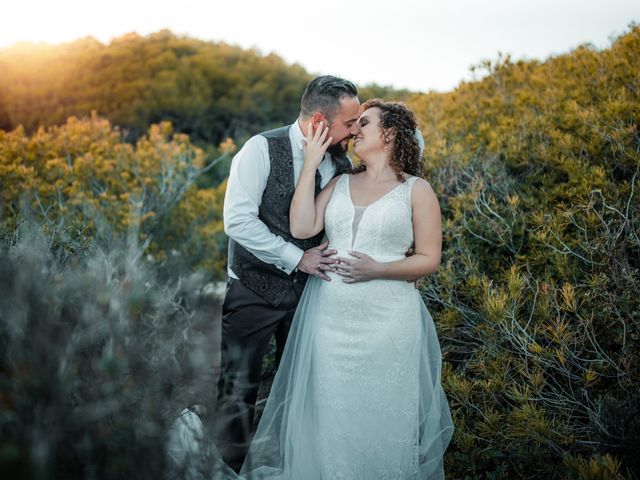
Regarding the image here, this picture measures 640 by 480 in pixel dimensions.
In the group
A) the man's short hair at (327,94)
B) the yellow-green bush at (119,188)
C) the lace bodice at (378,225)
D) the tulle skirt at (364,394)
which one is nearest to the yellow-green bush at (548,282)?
the tulle skirt at (364,394)

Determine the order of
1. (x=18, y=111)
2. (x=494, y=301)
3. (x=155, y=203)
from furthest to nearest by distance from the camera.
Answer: (x=18, y=111) < (x=155, y=203) < (x=494, y=301)

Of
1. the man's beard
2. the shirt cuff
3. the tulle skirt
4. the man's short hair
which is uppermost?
the man's short hair

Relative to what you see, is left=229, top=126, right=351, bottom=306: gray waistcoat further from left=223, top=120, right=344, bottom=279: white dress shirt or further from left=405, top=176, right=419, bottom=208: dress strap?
left=405, top=176, right=419, bottom=208: dress strap

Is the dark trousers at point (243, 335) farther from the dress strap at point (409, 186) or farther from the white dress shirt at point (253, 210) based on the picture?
the dress strap at point (409, 186)

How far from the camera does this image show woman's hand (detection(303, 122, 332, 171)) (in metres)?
3.03

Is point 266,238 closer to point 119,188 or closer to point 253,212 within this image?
point 253,212

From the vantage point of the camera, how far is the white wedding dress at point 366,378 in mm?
2857

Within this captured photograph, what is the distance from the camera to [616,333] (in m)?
3.28

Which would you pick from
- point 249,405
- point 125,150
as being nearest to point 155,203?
point 125,150

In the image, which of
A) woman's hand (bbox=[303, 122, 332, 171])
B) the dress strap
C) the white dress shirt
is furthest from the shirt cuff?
the dress strap

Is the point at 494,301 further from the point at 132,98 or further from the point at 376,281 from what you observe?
the point at 132,98

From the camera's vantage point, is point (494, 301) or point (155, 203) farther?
point (155, 203)

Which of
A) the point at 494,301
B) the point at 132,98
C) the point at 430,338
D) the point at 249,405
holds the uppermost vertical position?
the point at 132,98

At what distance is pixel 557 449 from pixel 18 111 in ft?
49.2
